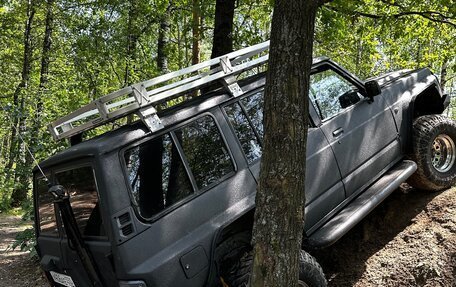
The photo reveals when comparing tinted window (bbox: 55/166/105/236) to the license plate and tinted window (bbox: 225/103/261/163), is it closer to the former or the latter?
the license plate

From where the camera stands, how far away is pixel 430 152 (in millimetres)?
4871

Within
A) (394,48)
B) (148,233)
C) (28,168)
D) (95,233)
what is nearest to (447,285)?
(148,233)

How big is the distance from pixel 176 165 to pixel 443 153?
11.8 feet

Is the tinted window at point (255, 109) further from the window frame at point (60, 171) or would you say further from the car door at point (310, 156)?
the window frame at point (60, 171)

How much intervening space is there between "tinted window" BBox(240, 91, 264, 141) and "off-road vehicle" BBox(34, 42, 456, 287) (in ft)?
0.04

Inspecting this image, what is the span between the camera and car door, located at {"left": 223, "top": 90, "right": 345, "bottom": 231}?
3688mm

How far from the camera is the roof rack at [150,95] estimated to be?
3100 millimetres

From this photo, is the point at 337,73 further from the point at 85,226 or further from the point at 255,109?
the point at 85,226

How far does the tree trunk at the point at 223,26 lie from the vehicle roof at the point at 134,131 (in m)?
2.73

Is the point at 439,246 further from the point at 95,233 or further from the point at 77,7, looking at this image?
the point at 77,7

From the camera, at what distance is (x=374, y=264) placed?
4.29 metres

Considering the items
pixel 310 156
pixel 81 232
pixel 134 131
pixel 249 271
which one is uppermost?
pixel 134 131

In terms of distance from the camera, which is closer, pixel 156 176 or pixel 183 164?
pixel 156 176

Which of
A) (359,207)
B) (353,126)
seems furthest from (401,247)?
(353,126)
